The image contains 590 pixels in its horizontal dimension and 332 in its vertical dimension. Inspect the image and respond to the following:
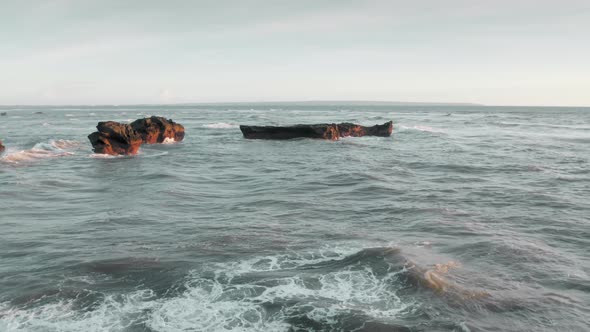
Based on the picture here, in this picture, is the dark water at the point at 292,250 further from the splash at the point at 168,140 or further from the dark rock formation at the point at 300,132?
the dark rock formation at the point at 300,132

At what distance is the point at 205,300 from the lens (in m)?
10.5

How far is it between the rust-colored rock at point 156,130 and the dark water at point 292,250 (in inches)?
672

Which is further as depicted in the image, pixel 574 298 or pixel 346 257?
pixel 346 257

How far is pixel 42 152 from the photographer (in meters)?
37.5

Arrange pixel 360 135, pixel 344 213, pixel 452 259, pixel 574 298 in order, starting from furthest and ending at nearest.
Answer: pixel 360 135
pixel 344 213
pixel 452 259
pixel 574 298

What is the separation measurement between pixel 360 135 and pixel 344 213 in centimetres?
3811

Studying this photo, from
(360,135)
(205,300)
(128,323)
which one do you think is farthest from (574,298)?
(360,135)

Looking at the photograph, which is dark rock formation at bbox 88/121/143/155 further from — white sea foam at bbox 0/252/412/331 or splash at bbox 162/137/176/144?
white sea foam at bbox 0/252/412/331

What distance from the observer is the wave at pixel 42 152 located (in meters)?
32.9

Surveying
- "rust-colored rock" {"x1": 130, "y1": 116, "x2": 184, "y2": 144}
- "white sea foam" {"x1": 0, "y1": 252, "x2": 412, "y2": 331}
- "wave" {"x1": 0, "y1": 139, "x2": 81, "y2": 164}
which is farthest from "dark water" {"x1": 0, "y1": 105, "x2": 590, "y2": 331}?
"rust-colored rock" {"x1": 130, "y1": 116, "x2": 184, "y2": 144}

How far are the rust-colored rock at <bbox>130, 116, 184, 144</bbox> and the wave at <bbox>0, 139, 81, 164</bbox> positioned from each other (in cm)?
604

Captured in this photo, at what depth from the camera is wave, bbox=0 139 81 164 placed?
3294 cm

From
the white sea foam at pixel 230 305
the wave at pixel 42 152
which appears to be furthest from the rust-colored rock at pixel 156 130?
the white sea foam at pixel 230 305

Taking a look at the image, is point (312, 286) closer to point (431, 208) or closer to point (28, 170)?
point (431, 208)
